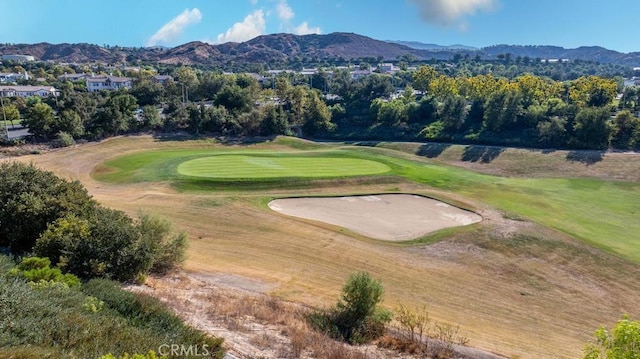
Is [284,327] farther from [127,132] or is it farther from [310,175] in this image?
[127,132]

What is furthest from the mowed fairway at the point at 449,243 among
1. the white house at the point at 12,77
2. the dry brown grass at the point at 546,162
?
the white house at the point at 12,77

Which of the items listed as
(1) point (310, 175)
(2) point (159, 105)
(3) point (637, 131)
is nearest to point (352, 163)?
(1) point (310, 175)

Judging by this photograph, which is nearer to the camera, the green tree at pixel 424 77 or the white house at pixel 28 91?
the white house at pixel 28 91

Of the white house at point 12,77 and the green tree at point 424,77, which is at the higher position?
the green tree at point 424,77

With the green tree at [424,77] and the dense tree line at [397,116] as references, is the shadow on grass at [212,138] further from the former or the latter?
the green tree at [424,77]

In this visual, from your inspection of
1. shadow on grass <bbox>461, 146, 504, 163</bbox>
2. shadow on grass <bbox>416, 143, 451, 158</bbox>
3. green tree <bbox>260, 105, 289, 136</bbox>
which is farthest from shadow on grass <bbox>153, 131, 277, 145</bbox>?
shadow on grass <bbox>461, 146, 504, 163</bbox>

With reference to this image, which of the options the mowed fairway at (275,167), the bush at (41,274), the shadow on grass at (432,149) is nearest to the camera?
the bush at (41,274)

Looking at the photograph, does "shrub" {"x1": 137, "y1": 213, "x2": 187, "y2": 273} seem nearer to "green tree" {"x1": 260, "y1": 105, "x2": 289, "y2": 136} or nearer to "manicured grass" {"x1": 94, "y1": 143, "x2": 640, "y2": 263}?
"manicured grass" {"x1": 94, "y1": 143, "x2": 640, "y2": 263}

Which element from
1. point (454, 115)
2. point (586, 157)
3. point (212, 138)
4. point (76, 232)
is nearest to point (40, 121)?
point (212, 138)
